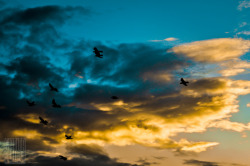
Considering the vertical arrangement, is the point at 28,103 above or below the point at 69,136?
above

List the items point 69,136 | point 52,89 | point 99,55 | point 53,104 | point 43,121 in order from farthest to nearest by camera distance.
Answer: point 69,136 < point 43,121 < point 53,104 < point 52,89 < point 99,55

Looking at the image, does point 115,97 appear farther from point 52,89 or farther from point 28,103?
point 28,103

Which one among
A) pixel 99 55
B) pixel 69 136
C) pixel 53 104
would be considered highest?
pixel 99 55

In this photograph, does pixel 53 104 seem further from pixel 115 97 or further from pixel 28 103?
pixel 115 97

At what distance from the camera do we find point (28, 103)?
50.9 meters

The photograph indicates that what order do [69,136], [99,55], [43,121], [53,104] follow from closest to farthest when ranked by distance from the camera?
[99,55] → [53,104] → [43,121] → [69,136]

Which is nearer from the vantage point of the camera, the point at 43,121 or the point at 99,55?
the point at 99,55

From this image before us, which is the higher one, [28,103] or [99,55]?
[99,55]

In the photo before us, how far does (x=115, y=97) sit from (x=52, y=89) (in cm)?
1276

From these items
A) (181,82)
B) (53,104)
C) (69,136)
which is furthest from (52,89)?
(181,82)

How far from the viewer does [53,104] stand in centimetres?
4816

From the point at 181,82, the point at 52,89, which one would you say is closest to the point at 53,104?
the point at 52,89

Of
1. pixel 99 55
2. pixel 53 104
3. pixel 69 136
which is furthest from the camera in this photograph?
pixel 69 136

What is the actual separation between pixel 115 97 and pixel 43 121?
18.2m
